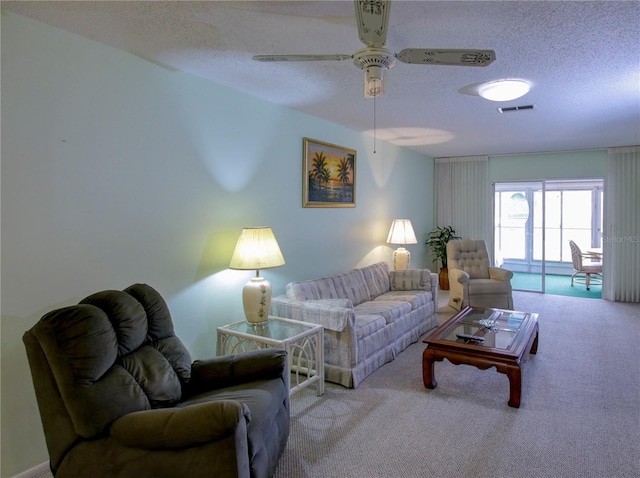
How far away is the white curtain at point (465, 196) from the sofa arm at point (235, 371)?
5.85 m

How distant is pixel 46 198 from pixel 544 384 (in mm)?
3741

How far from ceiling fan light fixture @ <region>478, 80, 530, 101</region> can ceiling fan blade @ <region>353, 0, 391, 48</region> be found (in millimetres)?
1616

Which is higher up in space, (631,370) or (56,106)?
(56,106)

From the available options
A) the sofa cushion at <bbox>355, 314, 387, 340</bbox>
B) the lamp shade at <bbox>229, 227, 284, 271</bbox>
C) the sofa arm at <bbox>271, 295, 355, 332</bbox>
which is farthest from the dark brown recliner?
the sofa cushion at <bbox>355, 314, 387, 340</bbox>

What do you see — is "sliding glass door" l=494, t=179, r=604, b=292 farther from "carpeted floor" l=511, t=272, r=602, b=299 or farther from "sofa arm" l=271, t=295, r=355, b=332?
"sofa arm" l=271, t=295, r=355, b=332

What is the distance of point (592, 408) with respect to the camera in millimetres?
2867

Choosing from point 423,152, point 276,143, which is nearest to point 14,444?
point 276,143

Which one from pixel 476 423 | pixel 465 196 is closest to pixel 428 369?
pixel 476 423

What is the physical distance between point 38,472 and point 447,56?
119 inches

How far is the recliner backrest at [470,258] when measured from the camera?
5.83 metres

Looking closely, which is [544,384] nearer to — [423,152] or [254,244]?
[254,244]

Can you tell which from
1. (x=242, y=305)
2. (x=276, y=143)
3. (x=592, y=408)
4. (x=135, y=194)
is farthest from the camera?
(x=276, y=143)

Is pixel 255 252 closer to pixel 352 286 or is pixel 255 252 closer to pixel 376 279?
pixel 352 286

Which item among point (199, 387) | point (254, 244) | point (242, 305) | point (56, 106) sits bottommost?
point (199, 387)
